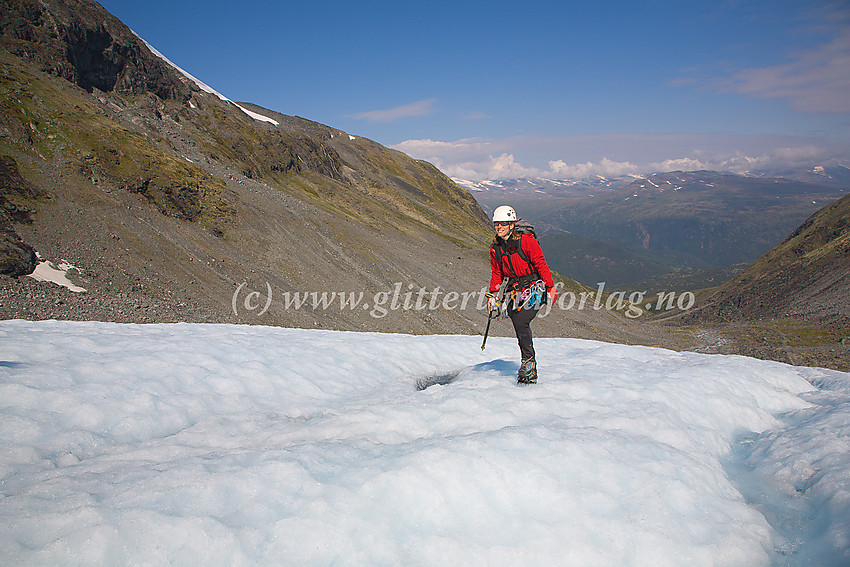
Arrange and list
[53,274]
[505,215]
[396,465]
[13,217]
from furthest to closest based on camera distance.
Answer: [13,217]
[53,274]
[505,215]
[396,465]

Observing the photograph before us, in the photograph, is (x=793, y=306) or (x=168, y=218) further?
(x=793, y=306)

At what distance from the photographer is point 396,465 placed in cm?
551

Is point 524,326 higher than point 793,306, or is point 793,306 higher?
point 793,306

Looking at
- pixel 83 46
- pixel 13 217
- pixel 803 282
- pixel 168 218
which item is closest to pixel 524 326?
pixel 13 217

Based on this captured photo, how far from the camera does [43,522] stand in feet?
13.6

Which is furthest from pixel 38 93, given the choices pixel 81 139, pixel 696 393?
pixel 696 393

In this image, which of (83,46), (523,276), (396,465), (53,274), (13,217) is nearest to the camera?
(396,465)

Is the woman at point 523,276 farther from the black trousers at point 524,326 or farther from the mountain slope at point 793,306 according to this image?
the mountain slope at point 793,306

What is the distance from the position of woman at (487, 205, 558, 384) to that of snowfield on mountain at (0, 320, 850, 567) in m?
0.83

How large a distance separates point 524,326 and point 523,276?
Answer: 42.2 inches

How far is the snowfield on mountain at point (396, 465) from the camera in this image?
4379 millimetres

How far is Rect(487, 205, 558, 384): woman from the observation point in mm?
9297

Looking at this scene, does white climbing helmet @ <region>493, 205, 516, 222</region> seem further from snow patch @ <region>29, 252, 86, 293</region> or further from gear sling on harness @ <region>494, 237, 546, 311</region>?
snow patch @ <region>29, 252, 86, 293</region>

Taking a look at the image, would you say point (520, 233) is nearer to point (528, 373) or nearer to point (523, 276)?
point (523, 276)
